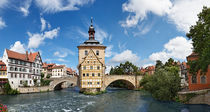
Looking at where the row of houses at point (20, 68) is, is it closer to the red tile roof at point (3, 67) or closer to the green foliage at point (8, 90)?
the red tile roof at point (3, 67)

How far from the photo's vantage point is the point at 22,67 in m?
41.3

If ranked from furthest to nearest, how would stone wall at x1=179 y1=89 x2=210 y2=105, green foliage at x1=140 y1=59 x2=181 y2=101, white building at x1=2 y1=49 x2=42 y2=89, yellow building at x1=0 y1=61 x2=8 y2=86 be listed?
white building at x1=2 y1=49 x2=42 y2=89, yellow building at x1=0 y1=61 x2=8 y2=86, green foliage at x1=140 y1=59 x2=181 y2=101, stone wall at x1=179 y1=89 x2=210 y2=105

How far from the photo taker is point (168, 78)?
23.6 metres

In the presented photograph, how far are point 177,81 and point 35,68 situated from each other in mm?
40876

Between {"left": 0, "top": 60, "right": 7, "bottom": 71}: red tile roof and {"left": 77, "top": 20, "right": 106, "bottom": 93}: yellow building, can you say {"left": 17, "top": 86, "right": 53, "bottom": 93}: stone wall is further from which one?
{"left": 77, "top": 20, "right": 106, "bottom": 93}: yellow building

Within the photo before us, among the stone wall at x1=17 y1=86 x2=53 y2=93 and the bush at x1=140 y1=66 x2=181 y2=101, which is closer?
the bush at x1=140 y1=66 x2=181 y2=101

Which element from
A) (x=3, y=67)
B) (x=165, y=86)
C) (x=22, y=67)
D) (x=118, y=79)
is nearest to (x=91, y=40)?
(x=118, y=79)

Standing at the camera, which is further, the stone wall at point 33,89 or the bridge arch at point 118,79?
the bridge arch at point 118,79

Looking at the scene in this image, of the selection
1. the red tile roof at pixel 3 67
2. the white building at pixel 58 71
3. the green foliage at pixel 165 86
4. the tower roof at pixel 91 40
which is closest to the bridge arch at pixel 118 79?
the tower roof at pixel 91 40

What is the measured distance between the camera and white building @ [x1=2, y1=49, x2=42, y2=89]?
37.5m

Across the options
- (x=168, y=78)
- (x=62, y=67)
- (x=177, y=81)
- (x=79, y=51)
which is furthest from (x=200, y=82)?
(x=62, y=67)

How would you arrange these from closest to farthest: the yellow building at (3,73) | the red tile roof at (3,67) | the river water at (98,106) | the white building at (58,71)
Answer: the river water at (98,106) < the yellow building at (3,73) < the red tile roof at (3,67) < the white building at (58,71)

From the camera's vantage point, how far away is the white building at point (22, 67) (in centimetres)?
3750

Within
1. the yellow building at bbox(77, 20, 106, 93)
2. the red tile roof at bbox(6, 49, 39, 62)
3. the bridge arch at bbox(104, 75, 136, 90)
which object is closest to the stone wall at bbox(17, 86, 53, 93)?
the red tile roof at bbox(6, 49, 39, 62)
